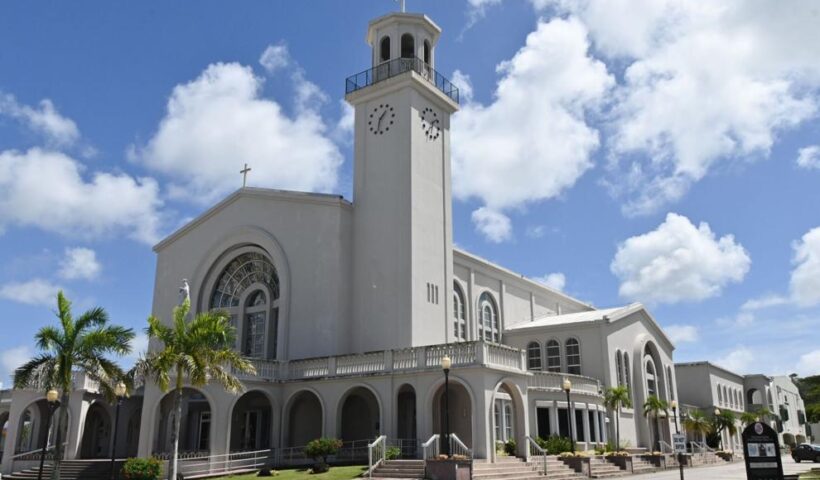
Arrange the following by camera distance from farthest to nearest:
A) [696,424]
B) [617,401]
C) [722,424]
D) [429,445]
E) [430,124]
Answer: [722,424] → [696,424] → [617,401] → [430,124] → [429,445]

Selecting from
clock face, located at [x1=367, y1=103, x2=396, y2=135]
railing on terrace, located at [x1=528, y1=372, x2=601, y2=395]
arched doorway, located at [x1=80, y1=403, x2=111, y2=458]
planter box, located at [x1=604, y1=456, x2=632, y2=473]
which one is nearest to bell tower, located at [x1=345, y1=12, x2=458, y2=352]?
clock face, located at [x1=367, y1=103, x2=396, y2=135]

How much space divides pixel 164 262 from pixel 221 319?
18183mm

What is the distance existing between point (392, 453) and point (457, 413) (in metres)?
4.59

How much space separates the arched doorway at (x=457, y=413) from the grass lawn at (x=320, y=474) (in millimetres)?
4322

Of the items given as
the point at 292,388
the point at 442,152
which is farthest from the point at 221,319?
the point at 442,152

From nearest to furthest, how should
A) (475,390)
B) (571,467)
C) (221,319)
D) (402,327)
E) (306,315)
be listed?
1. (221,319)
2. (475,390)
3. (571,467)
4. (402,327)
5. (306,315)

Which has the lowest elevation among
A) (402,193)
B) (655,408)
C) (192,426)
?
(192,426)

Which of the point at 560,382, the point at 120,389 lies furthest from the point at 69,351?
the point at 560,382

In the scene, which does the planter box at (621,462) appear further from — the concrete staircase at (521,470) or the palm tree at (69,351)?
the palm tree at (69,351)

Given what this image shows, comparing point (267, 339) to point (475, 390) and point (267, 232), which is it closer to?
point (267, 232)

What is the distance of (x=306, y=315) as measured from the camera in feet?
108

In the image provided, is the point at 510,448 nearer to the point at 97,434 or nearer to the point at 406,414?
the point at 406,414

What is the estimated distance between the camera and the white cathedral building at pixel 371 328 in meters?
28.0

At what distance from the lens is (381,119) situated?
115 feet
